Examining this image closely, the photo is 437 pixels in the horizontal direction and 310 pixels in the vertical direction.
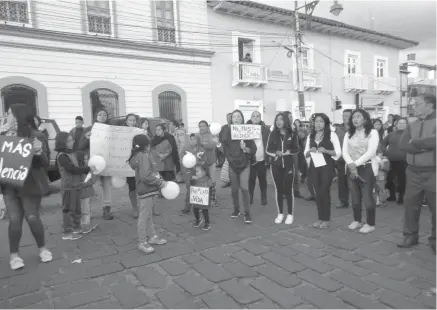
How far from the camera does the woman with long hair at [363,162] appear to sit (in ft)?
15.5

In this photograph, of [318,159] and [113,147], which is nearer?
[318,159]

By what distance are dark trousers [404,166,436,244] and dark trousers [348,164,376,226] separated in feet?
1.92

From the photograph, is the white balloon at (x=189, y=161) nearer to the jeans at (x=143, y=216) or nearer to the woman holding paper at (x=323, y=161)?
the jeans at (x=143, y=216)

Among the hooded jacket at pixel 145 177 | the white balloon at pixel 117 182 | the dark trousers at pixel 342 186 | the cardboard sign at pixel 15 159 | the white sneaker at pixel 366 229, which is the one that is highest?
Answer: the cardboard sign at pixel 15 159

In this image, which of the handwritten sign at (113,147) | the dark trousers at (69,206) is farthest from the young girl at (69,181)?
the handwritten sign at (113,147)

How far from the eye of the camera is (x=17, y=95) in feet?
37.2

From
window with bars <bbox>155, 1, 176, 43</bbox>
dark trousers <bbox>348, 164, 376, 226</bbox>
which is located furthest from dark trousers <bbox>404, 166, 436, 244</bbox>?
window with bars <bbox>155, 1, 176, 43</bbox>

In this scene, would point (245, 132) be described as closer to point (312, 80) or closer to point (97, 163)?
point (97, 163)

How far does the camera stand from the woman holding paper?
5.01 metres

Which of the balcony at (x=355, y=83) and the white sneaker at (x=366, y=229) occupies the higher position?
the balcony at (x=355, y=83)

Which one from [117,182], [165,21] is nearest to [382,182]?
[117,182]

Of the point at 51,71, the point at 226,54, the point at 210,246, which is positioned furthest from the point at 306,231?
the point at 226,54

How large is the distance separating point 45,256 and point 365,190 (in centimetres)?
443

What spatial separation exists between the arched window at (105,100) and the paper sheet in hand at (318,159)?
9563 millimetres
